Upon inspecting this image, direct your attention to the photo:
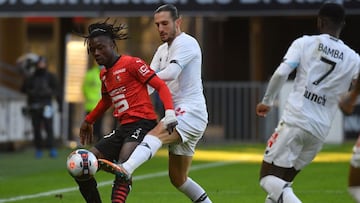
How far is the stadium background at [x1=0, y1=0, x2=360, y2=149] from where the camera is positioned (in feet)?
80.0

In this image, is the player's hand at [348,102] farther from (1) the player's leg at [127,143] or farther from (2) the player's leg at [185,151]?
(1) the player's leg at [127,143]

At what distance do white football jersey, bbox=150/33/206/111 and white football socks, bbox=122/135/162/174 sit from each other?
0.66 m

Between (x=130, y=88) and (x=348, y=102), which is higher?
(x=348, y=102)

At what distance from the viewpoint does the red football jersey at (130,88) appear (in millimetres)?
11352

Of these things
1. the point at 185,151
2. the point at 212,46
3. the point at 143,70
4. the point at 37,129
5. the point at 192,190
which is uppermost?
the point at 143,70

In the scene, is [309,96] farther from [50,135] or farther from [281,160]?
[50,135]

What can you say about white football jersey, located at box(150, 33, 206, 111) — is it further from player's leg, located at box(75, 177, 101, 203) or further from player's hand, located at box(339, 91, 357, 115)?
player's hand, located at box(339, 91, 357, 115)

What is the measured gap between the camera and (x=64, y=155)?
2442cm

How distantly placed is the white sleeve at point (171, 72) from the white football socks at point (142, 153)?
0.67 m

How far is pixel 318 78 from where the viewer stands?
34.0 ft

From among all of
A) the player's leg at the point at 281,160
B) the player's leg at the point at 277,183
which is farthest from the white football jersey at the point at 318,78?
the player's leg at the point at 277,183

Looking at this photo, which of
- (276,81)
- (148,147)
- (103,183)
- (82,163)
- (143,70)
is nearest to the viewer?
(276,81)

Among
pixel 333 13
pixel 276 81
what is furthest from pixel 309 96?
pixel 333 13

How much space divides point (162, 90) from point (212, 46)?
21368 mm
